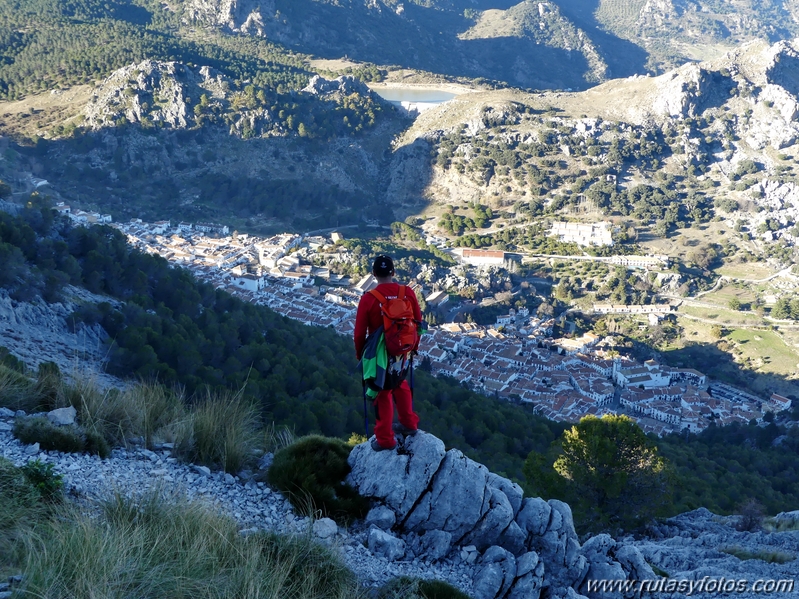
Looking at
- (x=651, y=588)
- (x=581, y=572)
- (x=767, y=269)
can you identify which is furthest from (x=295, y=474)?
(x=767, y=269)

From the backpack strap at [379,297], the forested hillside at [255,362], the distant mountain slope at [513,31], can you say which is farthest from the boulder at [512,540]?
the distant mountain slope at [513,31]

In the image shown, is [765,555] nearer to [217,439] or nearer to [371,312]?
[371,312]

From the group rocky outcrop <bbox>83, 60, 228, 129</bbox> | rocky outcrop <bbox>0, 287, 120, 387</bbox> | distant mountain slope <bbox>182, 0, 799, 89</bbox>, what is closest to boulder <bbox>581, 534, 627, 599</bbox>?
rocky outcrop <bbox>0, 287, 120, 387</bbox>

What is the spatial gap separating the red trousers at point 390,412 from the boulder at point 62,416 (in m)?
2.53

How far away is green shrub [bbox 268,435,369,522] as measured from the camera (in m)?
4.72

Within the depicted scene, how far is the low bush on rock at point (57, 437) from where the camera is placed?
15.5 feet

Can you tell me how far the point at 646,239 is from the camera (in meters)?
43.2

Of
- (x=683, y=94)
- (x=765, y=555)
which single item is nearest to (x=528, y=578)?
(x=765, y=555)

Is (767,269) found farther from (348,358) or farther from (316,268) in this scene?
(348,358)

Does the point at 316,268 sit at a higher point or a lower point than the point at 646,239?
lower

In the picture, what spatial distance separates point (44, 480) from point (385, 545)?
7.65 ft

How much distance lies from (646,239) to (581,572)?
4163 centimetres

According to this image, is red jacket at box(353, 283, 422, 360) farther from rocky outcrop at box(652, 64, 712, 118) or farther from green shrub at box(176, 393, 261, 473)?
rocky outcrop at box(652, 64, 712, 118)

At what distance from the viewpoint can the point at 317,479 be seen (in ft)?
16.2
